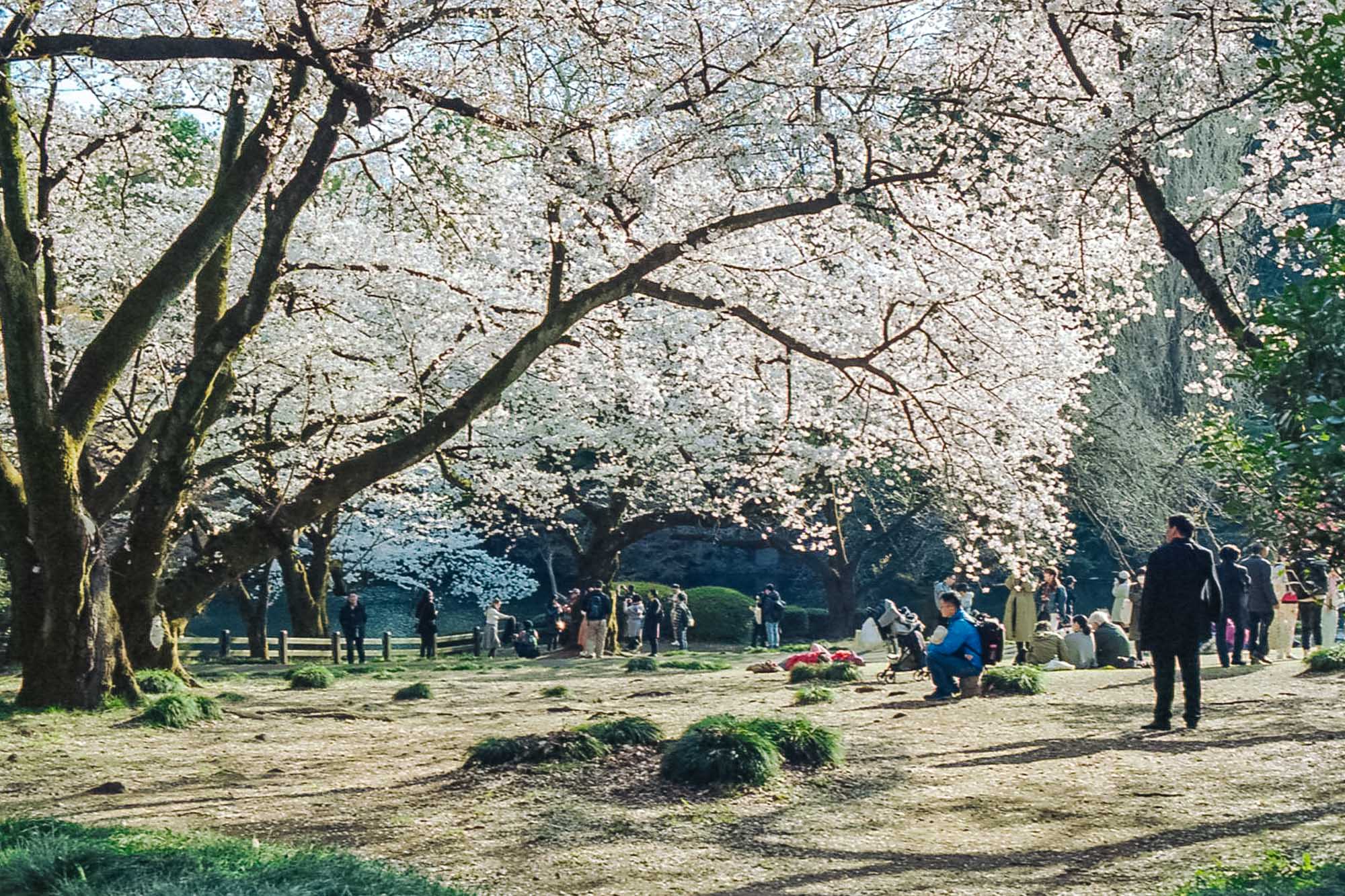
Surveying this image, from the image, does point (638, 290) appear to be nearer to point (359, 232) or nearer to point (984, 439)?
point (984, 439)

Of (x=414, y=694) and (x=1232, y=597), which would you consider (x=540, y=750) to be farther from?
→ (x=1232, y=597)

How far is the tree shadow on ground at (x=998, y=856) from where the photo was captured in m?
5.91

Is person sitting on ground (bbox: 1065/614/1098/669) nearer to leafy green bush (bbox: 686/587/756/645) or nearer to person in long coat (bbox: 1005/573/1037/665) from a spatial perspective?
person in long coat (bbox: 1005/573/1037/665)

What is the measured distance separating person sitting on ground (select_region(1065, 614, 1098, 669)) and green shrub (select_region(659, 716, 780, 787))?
29.8 ft

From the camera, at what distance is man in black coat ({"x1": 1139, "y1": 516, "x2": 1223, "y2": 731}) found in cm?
938

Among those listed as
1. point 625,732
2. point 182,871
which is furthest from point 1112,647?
point 182,871

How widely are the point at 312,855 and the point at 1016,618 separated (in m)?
13.9

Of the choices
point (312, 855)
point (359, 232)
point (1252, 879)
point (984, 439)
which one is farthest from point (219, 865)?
point (359, 232)

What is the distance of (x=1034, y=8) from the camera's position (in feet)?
30.3

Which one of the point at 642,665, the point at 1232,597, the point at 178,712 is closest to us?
the point at 178,712

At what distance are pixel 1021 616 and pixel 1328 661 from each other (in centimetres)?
419

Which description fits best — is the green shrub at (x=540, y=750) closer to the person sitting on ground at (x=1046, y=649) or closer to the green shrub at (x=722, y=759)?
the green shrub at (x=722, y=759)

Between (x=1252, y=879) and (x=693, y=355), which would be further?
(x=693, y=355)

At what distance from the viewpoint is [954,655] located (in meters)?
12.9
